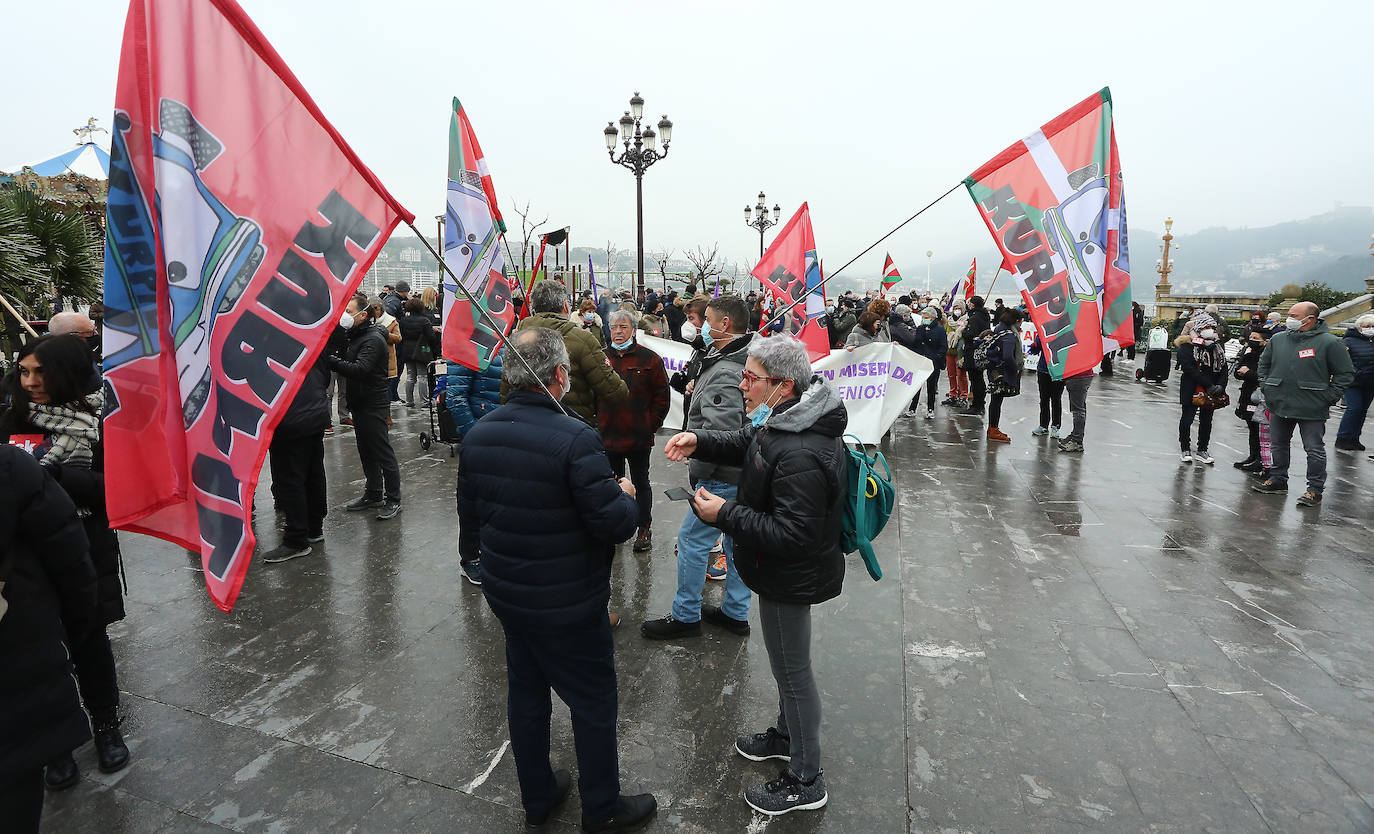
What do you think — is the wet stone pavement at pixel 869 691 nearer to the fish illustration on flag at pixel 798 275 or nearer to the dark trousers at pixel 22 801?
the dark trousers at pixel 22 801

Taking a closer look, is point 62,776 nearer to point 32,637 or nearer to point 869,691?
point 32,637

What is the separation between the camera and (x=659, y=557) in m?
5.36

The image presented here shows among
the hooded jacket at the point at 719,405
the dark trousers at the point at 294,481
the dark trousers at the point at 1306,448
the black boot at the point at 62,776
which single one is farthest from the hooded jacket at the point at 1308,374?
the black boot at the point at 62,776

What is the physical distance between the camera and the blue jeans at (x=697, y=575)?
4.05m

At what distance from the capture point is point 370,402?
608 cm

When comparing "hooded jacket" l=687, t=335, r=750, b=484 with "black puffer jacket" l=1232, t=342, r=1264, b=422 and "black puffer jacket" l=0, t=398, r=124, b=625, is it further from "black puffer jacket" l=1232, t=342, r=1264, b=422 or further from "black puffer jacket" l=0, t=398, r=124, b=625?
"black puffer jacket" l=1232, t=342, r=1264, b=422

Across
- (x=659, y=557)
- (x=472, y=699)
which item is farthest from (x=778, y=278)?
(x=472, y=699)

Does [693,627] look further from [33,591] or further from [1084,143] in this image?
[1084,143]

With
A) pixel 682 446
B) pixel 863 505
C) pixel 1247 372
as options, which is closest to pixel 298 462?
pixel 682 446

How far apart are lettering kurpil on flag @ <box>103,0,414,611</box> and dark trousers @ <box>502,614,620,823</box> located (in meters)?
1.08

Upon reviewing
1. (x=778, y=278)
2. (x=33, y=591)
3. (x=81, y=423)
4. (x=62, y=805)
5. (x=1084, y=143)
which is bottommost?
(x=62, y=805)

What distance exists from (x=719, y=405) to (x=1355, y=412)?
33.6 feet

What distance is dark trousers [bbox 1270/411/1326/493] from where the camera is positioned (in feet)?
22.4

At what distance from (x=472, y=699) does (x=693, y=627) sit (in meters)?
1.30
